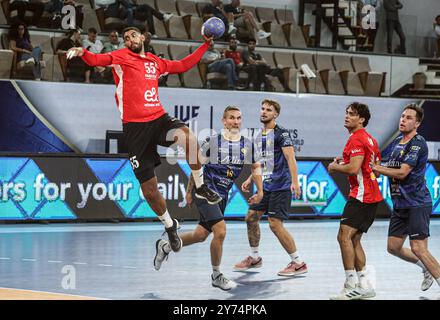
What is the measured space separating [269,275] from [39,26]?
11139mm

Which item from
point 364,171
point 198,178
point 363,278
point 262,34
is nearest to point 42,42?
point 262,34

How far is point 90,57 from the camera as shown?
416 inches

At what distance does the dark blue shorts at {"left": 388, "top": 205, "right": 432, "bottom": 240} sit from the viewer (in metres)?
10.4

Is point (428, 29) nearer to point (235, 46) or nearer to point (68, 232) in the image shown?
point (235, 46)

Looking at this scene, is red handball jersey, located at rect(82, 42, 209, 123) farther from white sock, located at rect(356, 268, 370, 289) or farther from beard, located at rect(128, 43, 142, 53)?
white sock, located at rect(356, 268, 370, 289)

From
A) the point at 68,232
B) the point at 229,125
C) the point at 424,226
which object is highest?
the point at 229,125

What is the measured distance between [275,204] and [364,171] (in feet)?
8.51

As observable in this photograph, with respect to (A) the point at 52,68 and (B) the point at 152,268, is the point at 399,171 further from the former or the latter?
(A) the point at 52,68

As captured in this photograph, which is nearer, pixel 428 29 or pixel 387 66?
pixel 387 66

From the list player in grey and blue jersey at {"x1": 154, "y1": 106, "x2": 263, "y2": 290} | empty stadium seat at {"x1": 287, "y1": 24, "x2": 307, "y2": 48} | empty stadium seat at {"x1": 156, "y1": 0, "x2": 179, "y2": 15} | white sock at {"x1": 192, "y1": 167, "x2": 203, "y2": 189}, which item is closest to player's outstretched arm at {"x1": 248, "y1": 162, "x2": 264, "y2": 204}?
player in grey and blue jersey at {"x1": 154, "y1": 106, "x2": 263, "y2": 290}

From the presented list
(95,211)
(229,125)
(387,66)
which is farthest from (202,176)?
(387,66)

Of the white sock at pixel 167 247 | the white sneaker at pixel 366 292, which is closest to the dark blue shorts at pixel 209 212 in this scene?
the white sock at pixel 167 247

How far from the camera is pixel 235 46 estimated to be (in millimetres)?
22609

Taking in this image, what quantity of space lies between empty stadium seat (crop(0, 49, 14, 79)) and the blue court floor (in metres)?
3.85
